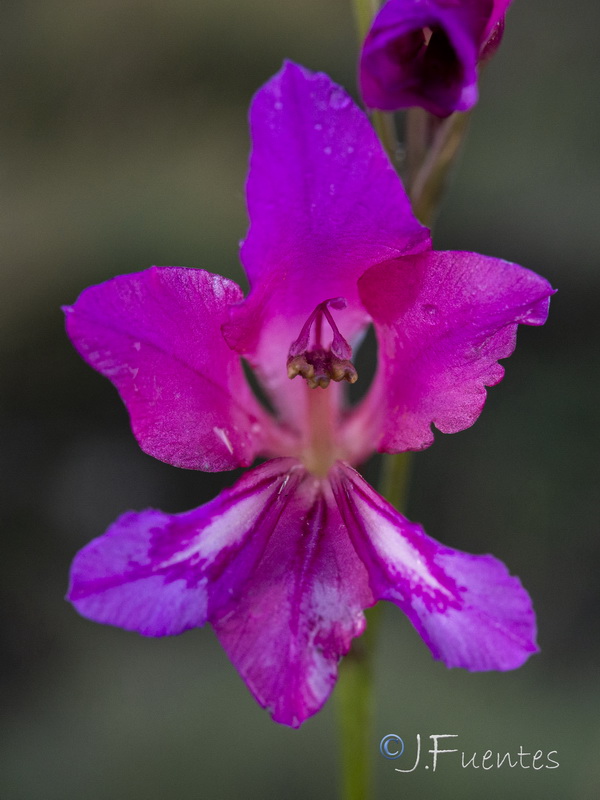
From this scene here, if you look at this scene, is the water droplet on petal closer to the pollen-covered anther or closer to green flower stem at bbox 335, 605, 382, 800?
the pollen-covered anther

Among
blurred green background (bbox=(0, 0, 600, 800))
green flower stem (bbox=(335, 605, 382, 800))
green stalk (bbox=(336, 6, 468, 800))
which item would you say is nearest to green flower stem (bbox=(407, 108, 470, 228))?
green stalk (bbox=(336, 6, 468, 800))

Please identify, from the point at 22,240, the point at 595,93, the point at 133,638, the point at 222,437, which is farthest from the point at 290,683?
the point at 595,93

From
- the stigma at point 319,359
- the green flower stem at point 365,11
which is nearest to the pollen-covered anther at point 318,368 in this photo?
the stigma at point 319,359

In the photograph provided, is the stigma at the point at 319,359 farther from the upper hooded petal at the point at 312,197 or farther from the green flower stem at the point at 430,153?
the green flower stem at the point at 430,153

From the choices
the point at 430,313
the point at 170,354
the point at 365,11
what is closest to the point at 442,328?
the point at 430,313

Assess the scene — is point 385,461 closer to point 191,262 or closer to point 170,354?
point 170,354

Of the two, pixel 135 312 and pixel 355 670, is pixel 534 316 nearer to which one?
pixel 135 312
